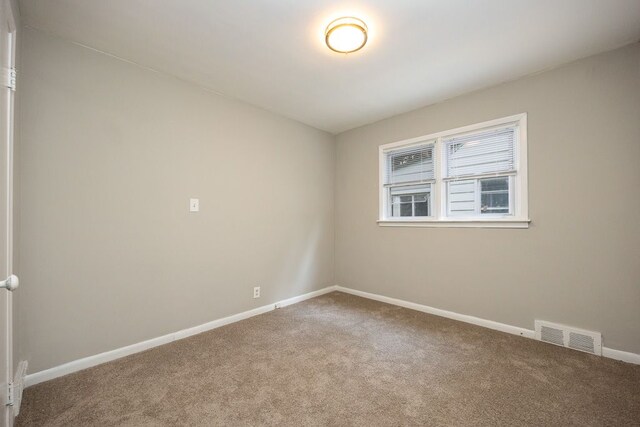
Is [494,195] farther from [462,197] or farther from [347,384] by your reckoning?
[347,384]

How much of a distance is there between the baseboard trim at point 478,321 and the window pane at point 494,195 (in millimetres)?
1112

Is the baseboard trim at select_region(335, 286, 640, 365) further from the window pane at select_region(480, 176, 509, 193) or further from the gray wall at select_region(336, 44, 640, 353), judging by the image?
the window pane at select_region(480, 176, 509, 193)

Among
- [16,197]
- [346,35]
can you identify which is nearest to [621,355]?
[346,35]

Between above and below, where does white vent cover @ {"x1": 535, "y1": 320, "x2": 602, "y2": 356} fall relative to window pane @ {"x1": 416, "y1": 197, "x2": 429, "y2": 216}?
below

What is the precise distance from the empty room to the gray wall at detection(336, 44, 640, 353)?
15 mm

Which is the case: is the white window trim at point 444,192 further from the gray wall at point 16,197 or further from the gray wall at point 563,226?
the gray wall at point 16,197

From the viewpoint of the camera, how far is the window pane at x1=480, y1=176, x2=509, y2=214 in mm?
2732

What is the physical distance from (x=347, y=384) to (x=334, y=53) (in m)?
2.45

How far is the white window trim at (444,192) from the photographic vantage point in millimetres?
2568

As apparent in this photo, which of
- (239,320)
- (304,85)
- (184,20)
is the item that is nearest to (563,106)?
(304,85)

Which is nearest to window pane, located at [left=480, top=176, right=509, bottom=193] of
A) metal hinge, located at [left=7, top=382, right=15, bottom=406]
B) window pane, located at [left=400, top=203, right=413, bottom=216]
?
window pane, located at [left=400, top=203, right=413, bottom=216]

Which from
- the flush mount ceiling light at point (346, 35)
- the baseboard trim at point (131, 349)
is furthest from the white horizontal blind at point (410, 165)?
the baseboard trim at point (131, 349)

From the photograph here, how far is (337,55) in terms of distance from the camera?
2.24m

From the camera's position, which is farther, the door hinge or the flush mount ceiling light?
the flush mount ceiling light
